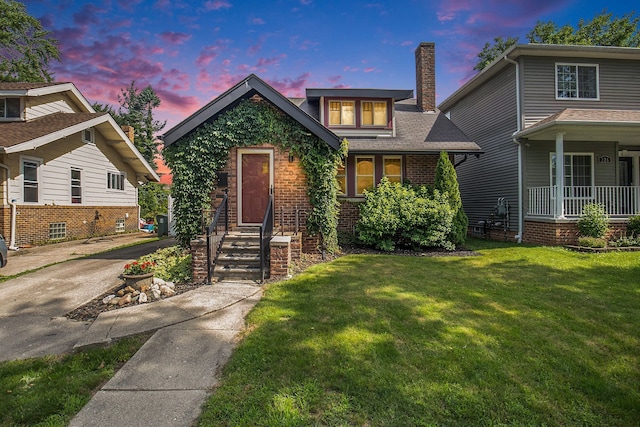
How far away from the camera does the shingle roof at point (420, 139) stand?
444 inches

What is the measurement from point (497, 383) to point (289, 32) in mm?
12797

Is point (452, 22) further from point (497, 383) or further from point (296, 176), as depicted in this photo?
point (497, 383)

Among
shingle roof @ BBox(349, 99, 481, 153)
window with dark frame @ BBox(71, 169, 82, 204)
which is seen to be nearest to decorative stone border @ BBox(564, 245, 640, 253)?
shingle roof @ BBox(349, 99, 481, 153)

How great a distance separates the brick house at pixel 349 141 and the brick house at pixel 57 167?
708 centimetres

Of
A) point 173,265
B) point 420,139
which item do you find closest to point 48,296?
point 173,265

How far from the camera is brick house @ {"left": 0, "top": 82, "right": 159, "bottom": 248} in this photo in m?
10.8

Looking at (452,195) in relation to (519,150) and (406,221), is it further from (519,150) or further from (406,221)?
(519,150)

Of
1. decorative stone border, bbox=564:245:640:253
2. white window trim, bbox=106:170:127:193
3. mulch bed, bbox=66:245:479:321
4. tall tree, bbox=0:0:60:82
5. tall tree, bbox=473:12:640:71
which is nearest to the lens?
mulch bed, bbox=66:245:479:321

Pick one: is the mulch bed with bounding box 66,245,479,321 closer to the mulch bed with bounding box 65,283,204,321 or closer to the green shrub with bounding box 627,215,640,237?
the mulch bed with bounding box 65,283,204,321

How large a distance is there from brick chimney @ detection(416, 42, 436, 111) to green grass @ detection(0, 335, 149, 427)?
47.7 ft

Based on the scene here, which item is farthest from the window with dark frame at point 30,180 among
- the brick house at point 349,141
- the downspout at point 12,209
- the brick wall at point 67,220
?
the brick house at point 349,141

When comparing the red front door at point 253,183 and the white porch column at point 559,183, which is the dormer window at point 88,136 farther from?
the white porch column at point 559,183

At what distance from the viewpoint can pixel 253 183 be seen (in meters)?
8.80

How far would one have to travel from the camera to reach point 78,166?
45.4ft
